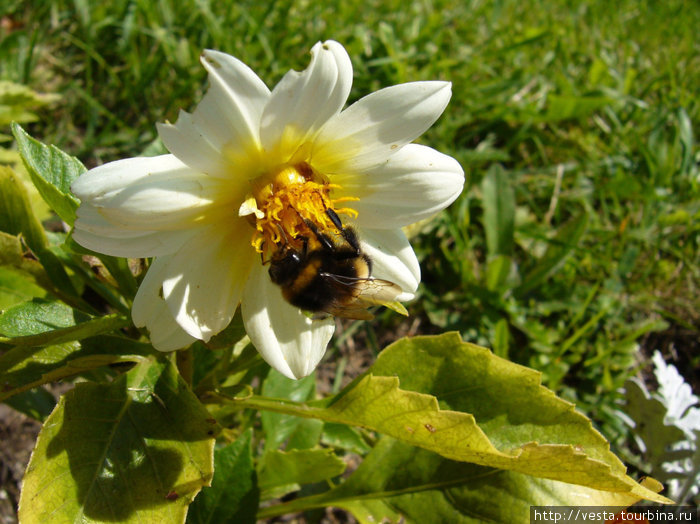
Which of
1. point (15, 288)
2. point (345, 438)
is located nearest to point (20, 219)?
point (15, 288)

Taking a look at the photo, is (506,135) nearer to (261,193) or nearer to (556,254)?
(556,254)

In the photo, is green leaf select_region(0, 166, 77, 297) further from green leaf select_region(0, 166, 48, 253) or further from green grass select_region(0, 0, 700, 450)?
green grass select_region(0, 0, 700, 450)

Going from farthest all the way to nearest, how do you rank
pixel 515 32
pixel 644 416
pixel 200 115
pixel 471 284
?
pixel 515 32
pixel 471 284
pixel 644 416
pixel 200 115

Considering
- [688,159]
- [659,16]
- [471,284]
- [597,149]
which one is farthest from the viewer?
[659,16]

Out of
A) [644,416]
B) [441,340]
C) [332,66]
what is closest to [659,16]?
[644,416]

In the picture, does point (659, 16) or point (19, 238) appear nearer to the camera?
point (19, 238)

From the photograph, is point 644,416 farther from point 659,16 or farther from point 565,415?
point 659,16
